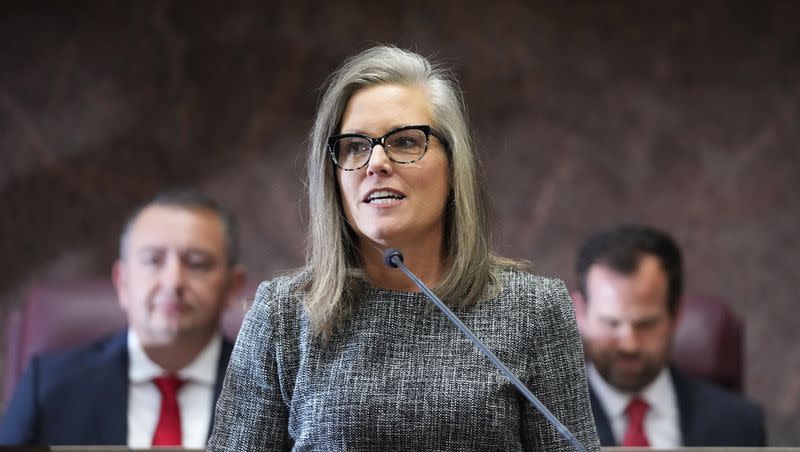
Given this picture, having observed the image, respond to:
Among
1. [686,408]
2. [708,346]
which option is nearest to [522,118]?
[708,346]

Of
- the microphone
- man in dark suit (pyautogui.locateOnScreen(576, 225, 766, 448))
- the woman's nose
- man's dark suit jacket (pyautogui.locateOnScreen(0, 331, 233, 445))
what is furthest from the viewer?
man in dark suit (pyautogui.locateOnScreen(576, 225, 766, 448))

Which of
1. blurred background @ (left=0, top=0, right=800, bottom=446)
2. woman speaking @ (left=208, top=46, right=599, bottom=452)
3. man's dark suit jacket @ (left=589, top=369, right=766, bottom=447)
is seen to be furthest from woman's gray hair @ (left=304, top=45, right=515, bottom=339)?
blurred background @ (left=0, top=0, right=800, bottom=446)

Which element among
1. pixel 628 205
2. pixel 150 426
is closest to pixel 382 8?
pixel 628 205

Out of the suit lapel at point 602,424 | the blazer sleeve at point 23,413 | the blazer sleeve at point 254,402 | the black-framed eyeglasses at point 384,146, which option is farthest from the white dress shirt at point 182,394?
the black-framed eyeglasses at point 384,146

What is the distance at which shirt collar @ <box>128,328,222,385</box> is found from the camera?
2523mm

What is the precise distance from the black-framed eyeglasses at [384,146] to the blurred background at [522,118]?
6.09ft

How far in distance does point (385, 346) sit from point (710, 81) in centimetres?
214

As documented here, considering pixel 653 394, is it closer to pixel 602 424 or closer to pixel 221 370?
pixel 602 424

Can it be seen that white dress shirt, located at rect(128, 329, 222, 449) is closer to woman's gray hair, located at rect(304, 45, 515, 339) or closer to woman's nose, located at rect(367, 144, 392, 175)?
woman's gray hair, located at rect(304, 45, 515, 339)

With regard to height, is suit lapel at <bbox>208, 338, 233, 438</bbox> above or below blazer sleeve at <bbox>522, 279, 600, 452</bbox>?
above

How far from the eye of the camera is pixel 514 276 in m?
1.37

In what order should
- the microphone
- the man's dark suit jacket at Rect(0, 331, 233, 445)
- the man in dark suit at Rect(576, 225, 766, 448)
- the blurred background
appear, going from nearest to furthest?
1. the microphone
2. the man's dark suit jacket at Rect(0, 331, 233, 445)
3. the man in dark suit at Rect(576, 225, 766, 448)
4. the blurred background

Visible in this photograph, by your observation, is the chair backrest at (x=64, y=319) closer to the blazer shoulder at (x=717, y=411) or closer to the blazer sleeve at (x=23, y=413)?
the blazer sleeve at (x=23, y=413)

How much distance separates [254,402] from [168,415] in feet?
4.13
